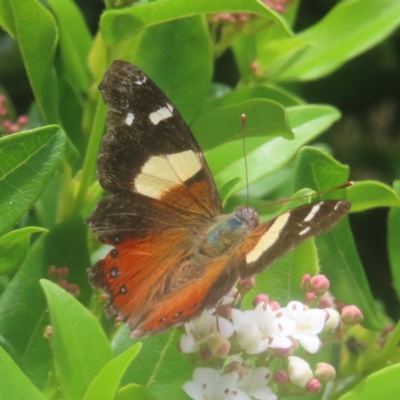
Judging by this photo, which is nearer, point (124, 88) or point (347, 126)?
point (124, 88)

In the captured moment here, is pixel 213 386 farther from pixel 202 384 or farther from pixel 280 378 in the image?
pixel 280 378

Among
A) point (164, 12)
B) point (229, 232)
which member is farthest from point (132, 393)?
point (164, 12)

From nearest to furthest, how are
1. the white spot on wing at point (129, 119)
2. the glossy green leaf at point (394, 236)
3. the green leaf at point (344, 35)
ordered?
the white spot on wing at point (129, 119) < the glossy green leaf at point (394, 236) < the green leaf at point (344, 35)

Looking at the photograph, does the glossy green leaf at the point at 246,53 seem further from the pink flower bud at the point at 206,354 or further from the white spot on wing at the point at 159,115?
the pink flower bud at the point at 206,354

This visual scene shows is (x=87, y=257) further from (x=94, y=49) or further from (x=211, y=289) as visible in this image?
(x=94, y=49)

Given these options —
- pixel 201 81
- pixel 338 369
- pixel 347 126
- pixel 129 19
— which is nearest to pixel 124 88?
pixel 129 19

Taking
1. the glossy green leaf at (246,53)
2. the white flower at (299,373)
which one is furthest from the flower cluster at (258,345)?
the glossy green leaf at (246,53)

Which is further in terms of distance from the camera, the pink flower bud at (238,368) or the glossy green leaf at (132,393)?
the pink flower bud at (238,368)
